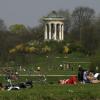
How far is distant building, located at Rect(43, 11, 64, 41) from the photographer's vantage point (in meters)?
136

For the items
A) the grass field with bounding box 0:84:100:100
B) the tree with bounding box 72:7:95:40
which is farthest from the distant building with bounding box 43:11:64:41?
the grass field with bounding box 0:84:100:100

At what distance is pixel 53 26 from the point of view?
137 metres

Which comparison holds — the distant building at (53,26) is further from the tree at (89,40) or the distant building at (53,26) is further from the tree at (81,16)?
the tree at (89,40)

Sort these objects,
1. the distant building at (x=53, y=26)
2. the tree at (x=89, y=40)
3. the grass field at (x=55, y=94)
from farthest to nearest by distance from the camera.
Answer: the distant building at (x=53, y=26) < the tree at (x=89, y=40) < the grass field at (x=55, y=94)

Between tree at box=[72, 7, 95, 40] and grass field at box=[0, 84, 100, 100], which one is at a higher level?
tree at box=[72, 7, 95, 40]

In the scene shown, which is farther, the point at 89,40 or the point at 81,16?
A: the point at 81,16

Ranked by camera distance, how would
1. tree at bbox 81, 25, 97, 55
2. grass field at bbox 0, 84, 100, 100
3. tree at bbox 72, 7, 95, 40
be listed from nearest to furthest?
grass field at bbox 0, 84, 100, 100
tree at bbox 81, 25, 97, 55
tree at bbox 72, 7, 95, 40

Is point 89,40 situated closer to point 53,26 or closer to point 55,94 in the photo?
point 53,26

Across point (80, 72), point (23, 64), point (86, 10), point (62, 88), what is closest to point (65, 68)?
point (23, 64)

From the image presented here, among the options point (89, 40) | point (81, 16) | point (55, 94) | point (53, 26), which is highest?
point (81, 16)

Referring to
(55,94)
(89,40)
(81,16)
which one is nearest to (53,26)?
(81,16)

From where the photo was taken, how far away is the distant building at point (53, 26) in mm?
136250

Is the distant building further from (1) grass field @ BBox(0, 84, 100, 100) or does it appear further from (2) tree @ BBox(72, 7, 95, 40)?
(1) grass field @ BBox(0, 84, 100, 100)

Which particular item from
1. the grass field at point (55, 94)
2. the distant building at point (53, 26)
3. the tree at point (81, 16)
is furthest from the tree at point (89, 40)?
the grass field at point (55, 94)
